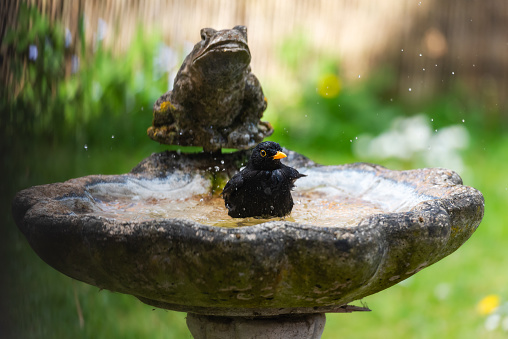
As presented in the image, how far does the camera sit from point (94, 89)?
414cm

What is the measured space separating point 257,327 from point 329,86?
3.83 m

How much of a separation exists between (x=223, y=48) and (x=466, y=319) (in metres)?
3.33

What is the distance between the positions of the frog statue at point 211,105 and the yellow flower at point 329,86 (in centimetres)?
273

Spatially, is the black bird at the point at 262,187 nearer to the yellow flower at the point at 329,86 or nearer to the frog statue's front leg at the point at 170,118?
the frog statue's front leg at the point at 170,118

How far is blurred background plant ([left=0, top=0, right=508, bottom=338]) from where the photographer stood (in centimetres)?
325

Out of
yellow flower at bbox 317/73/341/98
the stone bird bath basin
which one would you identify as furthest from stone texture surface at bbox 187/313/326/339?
yellow flower at bbox 317/73/341/98

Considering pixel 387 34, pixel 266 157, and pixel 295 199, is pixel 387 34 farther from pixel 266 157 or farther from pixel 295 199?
pixel 266 157

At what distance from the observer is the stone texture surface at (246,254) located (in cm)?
187

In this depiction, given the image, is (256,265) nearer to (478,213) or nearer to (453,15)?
(478,213)

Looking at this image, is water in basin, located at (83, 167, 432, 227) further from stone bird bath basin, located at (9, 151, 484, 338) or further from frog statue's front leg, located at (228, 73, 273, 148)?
frog statue's front leg, located at (228, 73, 273, 148)

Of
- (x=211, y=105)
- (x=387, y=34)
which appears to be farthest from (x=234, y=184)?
(x=387, y=34)

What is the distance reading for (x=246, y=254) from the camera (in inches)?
73.3

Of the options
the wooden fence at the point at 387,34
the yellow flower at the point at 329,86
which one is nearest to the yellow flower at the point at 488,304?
the wooden fence at the point at 387,34

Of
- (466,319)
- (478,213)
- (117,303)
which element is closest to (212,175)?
(478,213)
